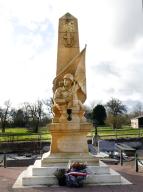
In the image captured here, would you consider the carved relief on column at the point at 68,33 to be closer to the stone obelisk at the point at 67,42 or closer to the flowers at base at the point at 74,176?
the stone obelisk at the point at 67,42

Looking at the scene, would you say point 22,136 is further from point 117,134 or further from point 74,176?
point 74,176

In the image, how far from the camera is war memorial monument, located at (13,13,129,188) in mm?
14047

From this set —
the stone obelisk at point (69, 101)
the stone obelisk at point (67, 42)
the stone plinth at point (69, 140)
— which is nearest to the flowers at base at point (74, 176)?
the stone obelisk at point (69, 101)

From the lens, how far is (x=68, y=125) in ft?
49.7

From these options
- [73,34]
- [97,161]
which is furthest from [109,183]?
[73,34]

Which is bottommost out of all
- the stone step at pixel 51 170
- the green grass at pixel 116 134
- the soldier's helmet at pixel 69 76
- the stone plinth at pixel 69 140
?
the stone step at pixel 51 170

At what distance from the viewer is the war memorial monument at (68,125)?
14.0 metres

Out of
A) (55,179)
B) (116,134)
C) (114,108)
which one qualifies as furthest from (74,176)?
(114,108)

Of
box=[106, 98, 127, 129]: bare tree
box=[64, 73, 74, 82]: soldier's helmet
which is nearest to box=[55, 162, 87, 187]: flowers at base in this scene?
box=[64, 73, 74, 82]: soldier's helmet

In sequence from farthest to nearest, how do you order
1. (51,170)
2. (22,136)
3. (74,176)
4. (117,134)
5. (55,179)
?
(117,134), (22,136), (51,170), (55,179), (74,176)

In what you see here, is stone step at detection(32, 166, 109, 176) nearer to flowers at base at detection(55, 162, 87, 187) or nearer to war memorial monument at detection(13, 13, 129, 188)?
war memorial monument at detection(13, 13, 129, 188)

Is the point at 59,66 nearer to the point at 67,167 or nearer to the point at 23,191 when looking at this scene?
the point at 67,167

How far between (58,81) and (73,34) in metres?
2.05

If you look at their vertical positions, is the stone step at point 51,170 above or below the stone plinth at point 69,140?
below
